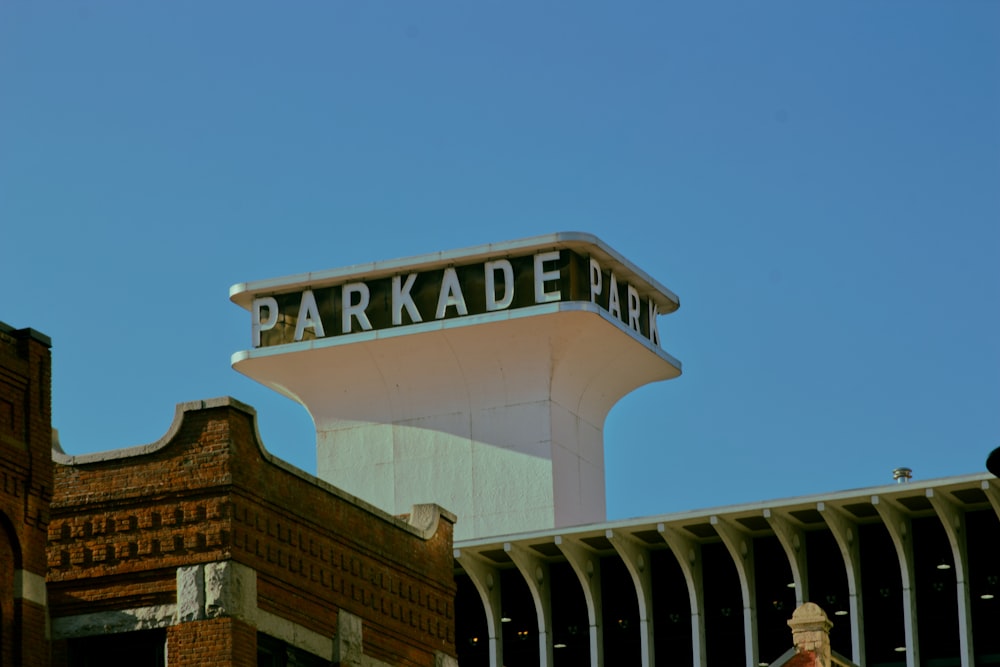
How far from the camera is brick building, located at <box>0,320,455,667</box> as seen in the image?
112ft

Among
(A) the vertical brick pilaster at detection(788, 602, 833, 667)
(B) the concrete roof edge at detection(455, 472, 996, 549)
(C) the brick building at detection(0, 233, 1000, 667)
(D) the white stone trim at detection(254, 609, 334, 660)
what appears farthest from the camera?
(B) the concrete roof edge at detection(455, 472, 996, 549)

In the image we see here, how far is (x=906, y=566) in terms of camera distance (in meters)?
61.8

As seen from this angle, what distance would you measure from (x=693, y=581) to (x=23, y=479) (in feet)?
108

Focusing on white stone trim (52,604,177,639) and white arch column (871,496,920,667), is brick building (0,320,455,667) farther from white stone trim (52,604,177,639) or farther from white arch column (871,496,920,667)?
white arch column (871,496,920,667)

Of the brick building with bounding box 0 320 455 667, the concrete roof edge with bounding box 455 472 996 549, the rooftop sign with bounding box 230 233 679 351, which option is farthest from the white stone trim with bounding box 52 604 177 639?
the rooftop sign with bounding box 230 233 679 351

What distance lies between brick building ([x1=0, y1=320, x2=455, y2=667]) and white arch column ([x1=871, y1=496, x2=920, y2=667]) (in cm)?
2569

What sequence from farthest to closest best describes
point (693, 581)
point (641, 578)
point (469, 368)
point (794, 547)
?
point (469, 368)
point (641, 578)
point (693, 581)
point (794, 547)

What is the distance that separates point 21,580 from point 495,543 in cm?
3289

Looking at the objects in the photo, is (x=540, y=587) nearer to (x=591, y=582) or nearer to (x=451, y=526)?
(x=591, y=582)

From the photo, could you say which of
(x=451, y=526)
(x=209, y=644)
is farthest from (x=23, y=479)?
(x=451, y=526)

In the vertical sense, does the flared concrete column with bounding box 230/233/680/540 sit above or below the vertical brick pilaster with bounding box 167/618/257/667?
above

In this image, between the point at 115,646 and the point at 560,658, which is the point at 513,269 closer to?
the point at 560,658

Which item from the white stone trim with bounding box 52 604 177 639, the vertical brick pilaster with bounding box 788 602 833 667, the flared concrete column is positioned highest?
the flared concrete column

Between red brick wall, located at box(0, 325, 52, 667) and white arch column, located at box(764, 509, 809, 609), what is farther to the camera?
white arch column, located at box(764, 509, 809, 609)
